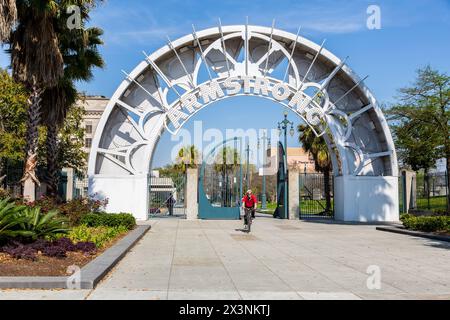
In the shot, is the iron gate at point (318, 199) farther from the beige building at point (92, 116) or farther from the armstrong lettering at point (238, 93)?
the beige building at point (92, 116)

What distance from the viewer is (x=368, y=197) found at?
2680 centimetres

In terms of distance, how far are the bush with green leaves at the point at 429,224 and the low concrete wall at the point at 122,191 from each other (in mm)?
12731

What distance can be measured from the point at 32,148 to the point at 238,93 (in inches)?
431

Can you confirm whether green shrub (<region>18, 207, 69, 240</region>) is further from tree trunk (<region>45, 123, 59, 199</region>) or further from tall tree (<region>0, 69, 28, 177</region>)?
tall tree (<region>0, 69, 28, 177</region>)

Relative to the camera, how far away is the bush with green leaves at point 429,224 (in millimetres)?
18722

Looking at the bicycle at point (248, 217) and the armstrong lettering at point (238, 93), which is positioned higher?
the armstrong lettering at point (238, 93)

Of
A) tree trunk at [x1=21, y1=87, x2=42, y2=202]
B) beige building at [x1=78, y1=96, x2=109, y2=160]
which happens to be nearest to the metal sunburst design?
tree trunk at [x1=21, y1=87, x2=42, y2=202]

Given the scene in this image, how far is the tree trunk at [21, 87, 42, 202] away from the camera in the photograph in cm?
1938

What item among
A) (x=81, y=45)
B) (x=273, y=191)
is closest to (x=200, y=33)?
(x=81, y=45)

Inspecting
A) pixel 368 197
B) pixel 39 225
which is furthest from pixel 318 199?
pixel 39 225

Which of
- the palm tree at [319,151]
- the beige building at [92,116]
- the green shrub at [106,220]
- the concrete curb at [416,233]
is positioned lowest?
the concrete curb at [416,233]

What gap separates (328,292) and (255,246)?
281 inches

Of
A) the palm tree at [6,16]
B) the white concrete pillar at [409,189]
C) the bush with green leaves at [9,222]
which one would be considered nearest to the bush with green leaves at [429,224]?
the white concrete pillar at [409,189]

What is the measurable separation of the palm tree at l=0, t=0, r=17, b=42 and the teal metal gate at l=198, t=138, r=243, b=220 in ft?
41.0
